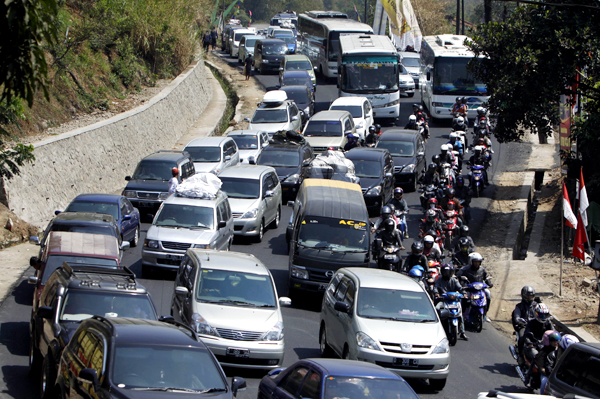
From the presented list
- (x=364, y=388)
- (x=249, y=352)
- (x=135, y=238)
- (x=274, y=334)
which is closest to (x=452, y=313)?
(x=274, y=334)

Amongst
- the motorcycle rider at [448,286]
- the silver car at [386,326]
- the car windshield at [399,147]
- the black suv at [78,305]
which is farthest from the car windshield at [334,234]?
the car windshield at [399,147]

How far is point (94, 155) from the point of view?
2538cm

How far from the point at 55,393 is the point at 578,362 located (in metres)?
6.08

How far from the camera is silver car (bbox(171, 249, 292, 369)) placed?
445 inches

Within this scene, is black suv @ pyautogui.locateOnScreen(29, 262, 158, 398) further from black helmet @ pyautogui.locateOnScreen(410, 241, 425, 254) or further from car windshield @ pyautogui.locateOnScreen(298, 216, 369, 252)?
black helmet @ pyautogui.locateOnScreen(410, 241, 425, 254)

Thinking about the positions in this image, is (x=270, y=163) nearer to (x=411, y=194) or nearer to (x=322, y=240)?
(x=411, y=194)

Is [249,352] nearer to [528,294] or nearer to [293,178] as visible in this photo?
[528,294]

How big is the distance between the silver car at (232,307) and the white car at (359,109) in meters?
20.0

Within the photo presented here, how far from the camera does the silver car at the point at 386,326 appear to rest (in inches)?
438

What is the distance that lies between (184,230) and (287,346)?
16.4ft

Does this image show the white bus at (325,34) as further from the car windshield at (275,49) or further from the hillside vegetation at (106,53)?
the hillside vegetation at (106,53)

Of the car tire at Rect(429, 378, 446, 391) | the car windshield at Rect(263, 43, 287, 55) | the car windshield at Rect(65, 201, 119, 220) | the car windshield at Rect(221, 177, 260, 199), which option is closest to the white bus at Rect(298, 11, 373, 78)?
the car windshield at Rect(263, 43, 287, 55)

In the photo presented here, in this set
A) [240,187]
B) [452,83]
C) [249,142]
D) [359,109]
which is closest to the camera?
[240,187]

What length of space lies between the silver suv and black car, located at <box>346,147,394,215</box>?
5734mm
